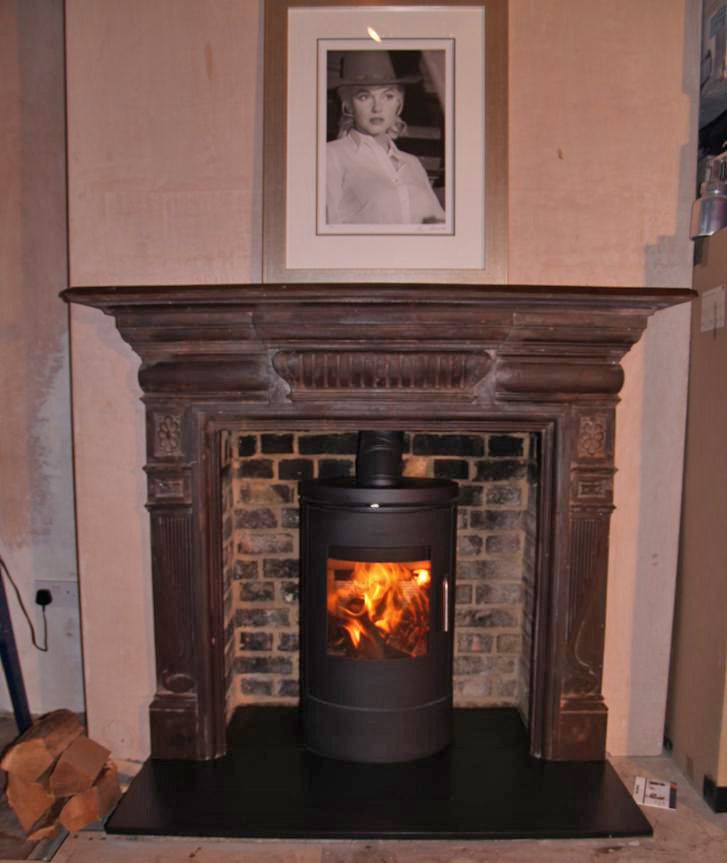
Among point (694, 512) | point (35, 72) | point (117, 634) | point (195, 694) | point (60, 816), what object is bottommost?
point (60, 816)

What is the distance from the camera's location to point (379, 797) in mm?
1809

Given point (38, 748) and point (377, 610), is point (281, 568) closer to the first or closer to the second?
point (377, 610)

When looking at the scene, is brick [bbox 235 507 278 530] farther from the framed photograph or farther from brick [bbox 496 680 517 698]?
brick [bbox 496 680 517 698]

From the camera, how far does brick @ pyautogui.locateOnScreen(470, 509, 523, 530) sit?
7.25 ft

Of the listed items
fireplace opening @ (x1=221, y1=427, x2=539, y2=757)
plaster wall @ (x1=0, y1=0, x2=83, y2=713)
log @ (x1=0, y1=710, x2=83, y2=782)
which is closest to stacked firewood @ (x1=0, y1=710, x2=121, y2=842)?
log @ (x1=0, y1=710, x2=83, y2=782)

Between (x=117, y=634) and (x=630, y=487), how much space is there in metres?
1.72

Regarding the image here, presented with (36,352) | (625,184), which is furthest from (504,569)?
(36,352)

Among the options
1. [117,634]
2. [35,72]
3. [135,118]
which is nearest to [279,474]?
[117,634]

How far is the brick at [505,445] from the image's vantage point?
2186 mm

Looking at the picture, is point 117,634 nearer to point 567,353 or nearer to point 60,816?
point 60,816

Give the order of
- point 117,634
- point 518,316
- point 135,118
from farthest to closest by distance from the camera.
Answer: point 117,634 → point 135,118 → point 518,316

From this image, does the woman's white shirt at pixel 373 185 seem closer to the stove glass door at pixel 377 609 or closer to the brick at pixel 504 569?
the stove glass door at pixel 377 609

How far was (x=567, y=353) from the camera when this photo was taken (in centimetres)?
181

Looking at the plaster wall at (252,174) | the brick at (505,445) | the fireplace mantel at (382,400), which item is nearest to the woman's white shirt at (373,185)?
the plaster wall at (252,174)
